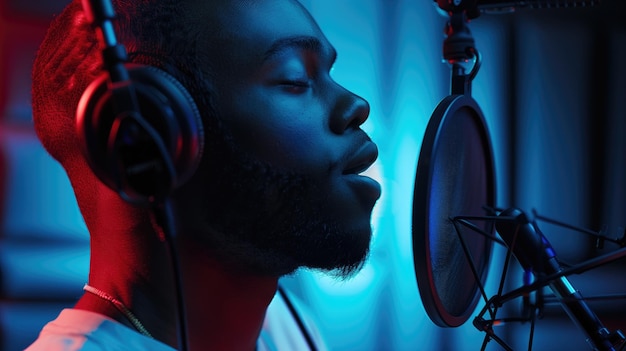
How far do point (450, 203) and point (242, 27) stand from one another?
0.33 m

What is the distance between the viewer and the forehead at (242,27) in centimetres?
79

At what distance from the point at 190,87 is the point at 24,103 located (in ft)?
2.31

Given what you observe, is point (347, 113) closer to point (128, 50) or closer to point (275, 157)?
point (275, 157)

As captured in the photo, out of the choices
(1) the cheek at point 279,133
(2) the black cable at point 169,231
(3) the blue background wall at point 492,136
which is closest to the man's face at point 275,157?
(1) the cheek at point 279,133

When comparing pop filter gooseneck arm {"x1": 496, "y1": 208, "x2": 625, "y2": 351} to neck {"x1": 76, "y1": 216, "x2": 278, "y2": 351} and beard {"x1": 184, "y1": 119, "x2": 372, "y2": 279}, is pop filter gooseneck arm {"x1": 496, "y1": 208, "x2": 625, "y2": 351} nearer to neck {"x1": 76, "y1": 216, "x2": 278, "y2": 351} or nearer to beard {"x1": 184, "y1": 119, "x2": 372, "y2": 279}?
beard {"x1": 184, "y1": 119, "x2": 372, "y2": 279}

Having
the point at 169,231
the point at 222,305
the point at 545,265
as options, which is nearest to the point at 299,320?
the point at 222,305

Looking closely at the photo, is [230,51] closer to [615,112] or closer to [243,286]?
[243,286]

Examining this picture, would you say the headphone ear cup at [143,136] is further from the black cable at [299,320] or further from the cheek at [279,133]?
the black cable at [299,320]


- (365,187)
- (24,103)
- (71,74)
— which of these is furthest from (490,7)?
(24,103)

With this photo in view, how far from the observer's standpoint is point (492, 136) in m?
1.71

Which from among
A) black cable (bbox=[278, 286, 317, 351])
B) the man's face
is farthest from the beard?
black cable (bbox=[278, 286, 317, 351])

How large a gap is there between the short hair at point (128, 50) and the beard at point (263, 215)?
71 mm

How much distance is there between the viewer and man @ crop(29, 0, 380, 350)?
0.77m

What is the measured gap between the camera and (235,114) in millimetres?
776
